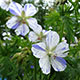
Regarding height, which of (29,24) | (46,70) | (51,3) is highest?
(29,24)

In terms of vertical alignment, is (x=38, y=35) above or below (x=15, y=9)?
below

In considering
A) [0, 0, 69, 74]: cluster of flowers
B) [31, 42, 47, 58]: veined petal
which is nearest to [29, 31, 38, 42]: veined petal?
[0, 0, 69, 74]: cluster of flowers

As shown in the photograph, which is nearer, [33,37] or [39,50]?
[39,50]

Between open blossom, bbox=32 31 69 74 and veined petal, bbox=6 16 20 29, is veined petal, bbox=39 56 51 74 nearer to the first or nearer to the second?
open blossom, bbox=32 31 69 74

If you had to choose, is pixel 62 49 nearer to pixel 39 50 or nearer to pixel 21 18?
pixel 39 50

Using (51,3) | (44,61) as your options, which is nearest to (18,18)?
(44,61)

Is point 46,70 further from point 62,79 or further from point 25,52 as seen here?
point 62,79

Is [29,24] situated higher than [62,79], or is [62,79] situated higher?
[29,24]

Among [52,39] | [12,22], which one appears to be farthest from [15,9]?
[52,39]
